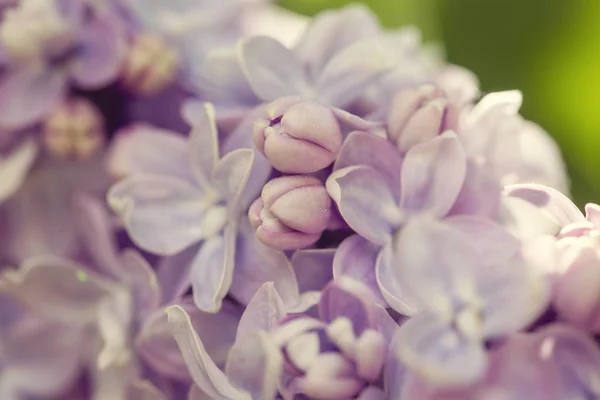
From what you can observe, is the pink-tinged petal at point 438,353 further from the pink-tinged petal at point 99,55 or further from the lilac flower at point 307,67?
the pink-tinged petal at point 99,55

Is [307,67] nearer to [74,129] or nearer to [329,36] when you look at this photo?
[329,36]

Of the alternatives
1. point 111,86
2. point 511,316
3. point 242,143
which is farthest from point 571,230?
point 111,86

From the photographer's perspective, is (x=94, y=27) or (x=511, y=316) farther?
(x=94, y=27)

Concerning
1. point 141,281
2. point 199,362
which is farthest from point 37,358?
point 199,362

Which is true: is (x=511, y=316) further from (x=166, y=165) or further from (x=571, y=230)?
(x=166, y=165)

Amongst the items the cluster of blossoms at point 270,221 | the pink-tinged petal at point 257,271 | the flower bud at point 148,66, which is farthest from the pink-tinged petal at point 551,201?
the flower bud at point 148,66

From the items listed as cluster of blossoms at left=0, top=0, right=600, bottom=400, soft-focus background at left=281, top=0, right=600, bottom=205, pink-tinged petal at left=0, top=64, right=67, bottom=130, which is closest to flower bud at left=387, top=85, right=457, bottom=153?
cluster of blossoms at left=0, top=0, right=600, bottom=400
